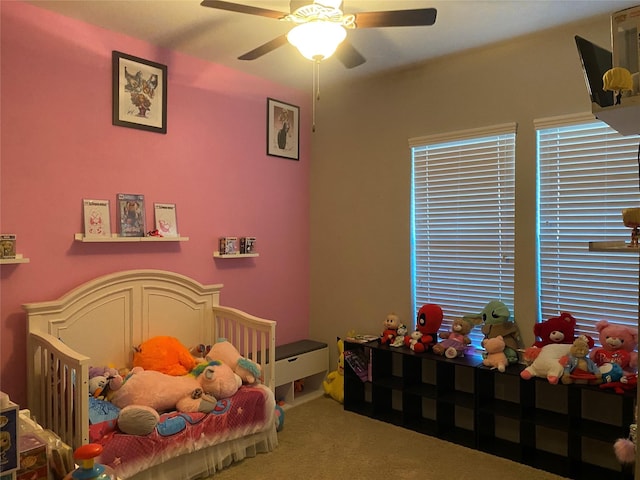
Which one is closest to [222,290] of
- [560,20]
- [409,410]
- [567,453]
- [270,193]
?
[270,193]

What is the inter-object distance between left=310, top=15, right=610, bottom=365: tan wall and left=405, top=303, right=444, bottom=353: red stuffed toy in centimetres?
25

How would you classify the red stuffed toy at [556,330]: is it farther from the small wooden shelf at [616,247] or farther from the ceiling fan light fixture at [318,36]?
the ceiling fan light fixture at [318,36]

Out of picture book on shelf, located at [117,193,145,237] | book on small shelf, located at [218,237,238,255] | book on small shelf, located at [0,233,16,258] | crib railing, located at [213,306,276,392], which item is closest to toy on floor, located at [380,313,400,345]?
crib railing, located at [213,306,276,392]

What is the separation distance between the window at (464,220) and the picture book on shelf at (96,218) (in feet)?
6.73

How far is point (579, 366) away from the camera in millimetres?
2613

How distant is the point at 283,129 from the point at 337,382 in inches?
80.1

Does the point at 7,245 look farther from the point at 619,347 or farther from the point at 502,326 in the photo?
the point at 619,347

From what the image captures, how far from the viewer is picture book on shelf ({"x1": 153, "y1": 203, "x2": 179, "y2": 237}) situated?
3.14 meters

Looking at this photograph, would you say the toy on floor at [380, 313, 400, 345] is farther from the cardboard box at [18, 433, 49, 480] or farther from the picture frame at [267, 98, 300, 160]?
the cardboard box at [18, 433, 49, 480]

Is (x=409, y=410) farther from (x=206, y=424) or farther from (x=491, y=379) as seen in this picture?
(x=206, y=424)

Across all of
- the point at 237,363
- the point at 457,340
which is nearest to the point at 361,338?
the point at 457,340

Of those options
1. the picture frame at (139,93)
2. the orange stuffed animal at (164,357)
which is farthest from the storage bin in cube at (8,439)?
the picture frame at (139,93)

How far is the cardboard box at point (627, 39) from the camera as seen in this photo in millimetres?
1390

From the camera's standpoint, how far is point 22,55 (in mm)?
2584
